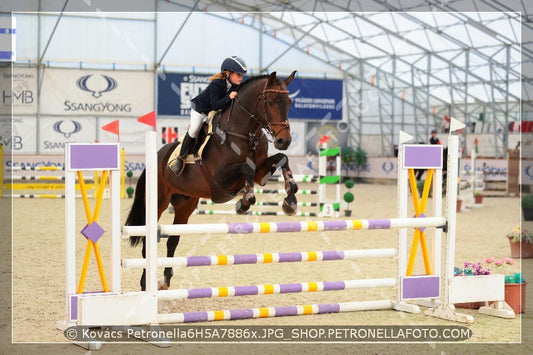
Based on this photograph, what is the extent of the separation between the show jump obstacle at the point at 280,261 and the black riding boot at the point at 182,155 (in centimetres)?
86

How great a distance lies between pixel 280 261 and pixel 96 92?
65.5 ft

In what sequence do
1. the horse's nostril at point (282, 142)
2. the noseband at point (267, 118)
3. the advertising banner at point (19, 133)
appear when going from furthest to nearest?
1. the advertising banner at point (19, 133)
2. the noseband at point (267, 118)
3. the horse's nostril at point (282, 142)

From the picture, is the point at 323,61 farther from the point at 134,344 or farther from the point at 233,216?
the point at 134,344

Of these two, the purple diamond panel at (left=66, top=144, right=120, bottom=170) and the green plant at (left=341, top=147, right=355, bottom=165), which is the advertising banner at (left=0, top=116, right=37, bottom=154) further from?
the purple diamond panel at (left=66, top=144, right=120, bottom=170)

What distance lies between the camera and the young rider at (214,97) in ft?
14.2

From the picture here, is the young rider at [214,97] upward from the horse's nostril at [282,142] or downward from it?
upward

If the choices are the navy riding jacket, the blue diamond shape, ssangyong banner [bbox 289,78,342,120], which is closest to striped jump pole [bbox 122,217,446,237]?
the blue diamond shape

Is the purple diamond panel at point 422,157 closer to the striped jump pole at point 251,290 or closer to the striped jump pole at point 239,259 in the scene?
the striped jump pole at point 239,259

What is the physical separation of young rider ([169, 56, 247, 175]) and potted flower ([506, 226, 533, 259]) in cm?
410

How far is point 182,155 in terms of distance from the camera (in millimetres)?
4551

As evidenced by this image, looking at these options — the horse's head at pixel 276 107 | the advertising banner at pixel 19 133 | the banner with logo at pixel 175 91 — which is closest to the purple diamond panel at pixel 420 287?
the horse's head at pixel 276 107

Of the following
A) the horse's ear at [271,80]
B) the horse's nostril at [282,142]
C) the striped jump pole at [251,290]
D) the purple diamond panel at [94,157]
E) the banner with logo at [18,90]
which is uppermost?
the banner with logo at [18,90]

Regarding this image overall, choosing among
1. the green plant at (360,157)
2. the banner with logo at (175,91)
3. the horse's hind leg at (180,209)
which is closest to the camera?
the horse's hind leg at (180,209)

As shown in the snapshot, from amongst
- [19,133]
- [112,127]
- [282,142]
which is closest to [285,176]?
[282,142]
